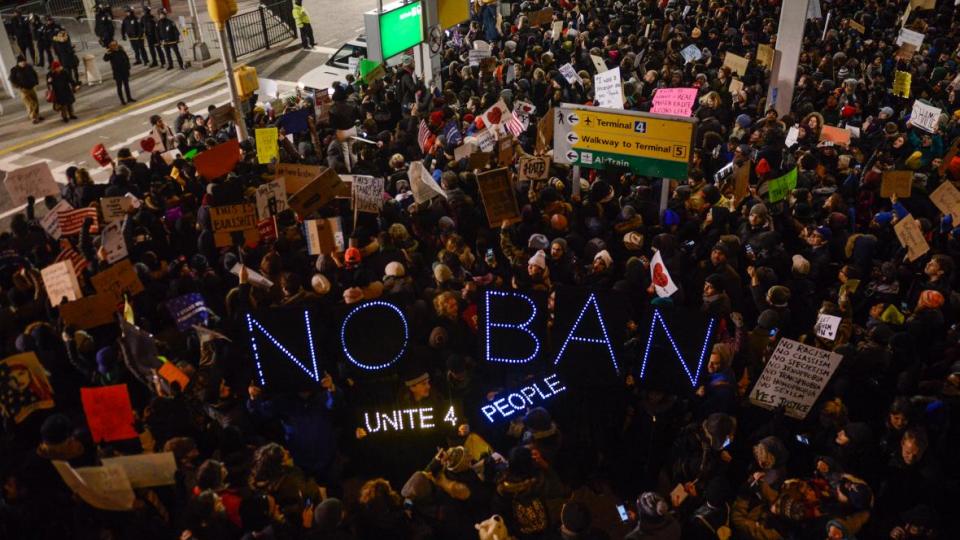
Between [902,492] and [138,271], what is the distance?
6.85 meters

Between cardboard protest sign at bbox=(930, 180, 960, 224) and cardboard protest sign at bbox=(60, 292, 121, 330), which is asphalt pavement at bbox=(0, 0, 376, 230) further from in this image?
cardboard protest sign at bbox=(930, 180, 960, 224)

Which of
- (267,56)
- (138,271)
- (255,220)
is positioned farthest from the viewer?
(267,56)

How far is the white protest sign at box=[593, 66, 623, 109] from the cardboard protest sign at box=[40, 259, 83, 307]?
26.6 feet

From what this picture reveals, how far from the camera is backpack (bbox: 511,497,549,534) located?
202 inches

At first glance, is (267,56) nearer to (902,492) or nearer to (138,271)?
(138,271)

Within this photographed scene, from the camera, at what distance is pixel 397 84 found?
14.4m

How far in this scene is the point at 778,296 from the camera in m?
6.46

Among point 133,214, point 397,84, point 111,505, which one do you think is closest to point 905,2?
point 397,84

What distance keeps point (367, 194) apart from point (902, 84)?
31.9ft

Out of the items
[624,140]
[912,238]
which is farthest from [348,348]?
[912,238]

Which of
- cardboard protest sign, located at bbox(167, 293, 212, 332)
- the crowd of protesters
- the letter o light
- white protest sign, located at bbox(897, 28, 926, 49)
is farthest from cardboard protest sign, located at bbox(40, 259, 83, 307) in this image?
white protest sign, located at bbox(897, 28, 926, 49)

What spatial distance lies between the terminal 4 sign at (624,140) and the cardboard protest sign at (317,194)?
9.03 feet

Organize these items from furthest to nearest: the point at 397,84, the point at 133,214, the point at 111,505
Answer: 1. the point at 397,84
2. the point at 133,214
3. the point at 111,505

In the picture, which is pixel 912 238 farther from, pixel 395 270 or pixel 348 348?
pixel 348 348
